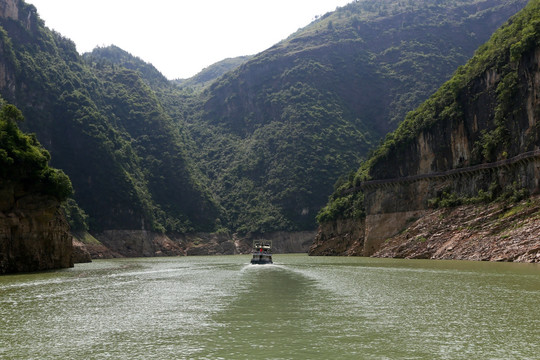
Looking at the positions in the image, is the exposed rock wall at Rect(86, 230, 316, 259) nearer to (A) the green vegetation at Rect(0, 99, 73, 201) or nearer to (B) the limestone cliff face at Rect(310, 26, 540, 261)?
(A) the green vegetation at Rect(0, 99, 73, 201)

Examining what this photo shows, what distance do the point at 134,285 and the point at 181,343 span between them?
90.0 feet

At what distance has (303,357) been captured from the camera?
57.5ft

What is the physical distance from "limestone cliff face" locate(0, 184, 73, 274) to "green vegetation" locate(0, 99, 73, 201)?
1256 millimetres

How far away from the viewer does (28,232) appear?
61625mm

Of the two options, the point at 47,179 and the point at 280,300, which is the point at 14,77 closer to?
the point at 47,179

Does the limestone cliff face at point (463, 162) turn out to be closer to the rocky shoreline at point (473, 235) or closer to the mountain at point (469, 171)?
the mountain at point (469, 171)

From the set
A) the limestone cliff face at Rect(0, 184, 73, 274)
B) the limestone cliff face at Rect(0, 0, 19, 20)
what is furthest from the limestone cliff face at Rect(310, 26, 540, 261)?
the limestone cliff face at Rect(0, 0, 19, 20)

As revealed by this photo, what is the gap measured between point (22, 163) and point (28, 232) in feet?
29.2

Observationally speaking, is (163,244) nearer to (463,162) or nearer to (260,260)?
(260,260)

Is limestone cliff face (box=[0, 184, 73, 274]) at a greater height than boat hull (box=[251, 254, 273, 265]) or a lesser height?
greater

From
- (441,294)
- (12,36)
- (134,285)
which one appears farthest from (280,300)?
(12,36)

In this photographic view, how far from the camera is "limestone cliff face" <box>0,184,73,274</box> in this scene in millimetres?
58312

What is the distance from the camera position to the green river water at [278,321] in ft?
61.5

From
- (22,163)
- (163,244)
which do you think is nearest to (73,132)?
(163,244)
